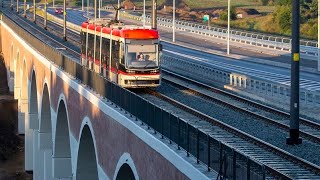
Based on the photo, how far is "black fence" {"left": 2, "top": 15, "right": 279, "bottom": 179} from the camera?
17.2 metres

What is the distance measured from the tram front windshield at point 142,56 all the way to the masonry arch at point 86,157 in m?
4.27

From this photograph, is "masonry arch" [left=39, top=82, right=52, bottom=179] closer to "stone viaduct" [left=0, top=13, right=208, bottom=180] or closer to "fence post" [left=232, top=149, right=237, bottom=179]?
"stone viaduct" [left=0, top=13, right=208, bottom=180]

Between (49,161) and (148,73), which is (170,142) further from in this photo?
(49,161)

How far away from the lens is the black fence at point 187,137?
1725cm

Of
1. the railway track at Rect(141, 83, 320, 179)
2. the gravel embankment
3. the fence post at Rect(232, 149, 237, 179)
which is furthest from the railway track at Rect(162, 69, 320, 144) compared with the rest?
the fence post at Rect(232, 149, 237, 179)

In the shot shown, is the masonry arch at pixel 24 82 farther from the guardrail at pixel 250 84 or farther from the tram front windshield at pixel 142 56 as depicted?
the tram front windshield at pixel 142 56

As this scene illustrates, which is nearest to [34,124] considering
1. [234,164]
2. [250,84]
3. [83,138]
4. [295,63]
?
[250,84]

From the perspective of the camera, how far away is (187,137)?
2098cm

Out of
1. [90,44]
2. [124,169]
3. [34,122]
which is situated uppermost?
[90,44]

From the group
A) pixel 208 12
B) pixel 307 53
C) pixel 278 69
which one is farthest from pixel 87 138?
pixel 208 12

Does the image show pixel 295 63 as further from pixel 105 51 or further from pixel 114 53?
pixel 105 51

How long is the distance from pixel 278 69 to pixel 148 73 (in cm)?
3033

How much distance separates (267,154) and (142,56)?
17465mm

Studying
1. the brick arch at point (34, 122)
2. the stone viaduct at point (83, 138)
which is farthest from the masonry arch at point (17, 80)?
the brick arch at point (34, 122)
